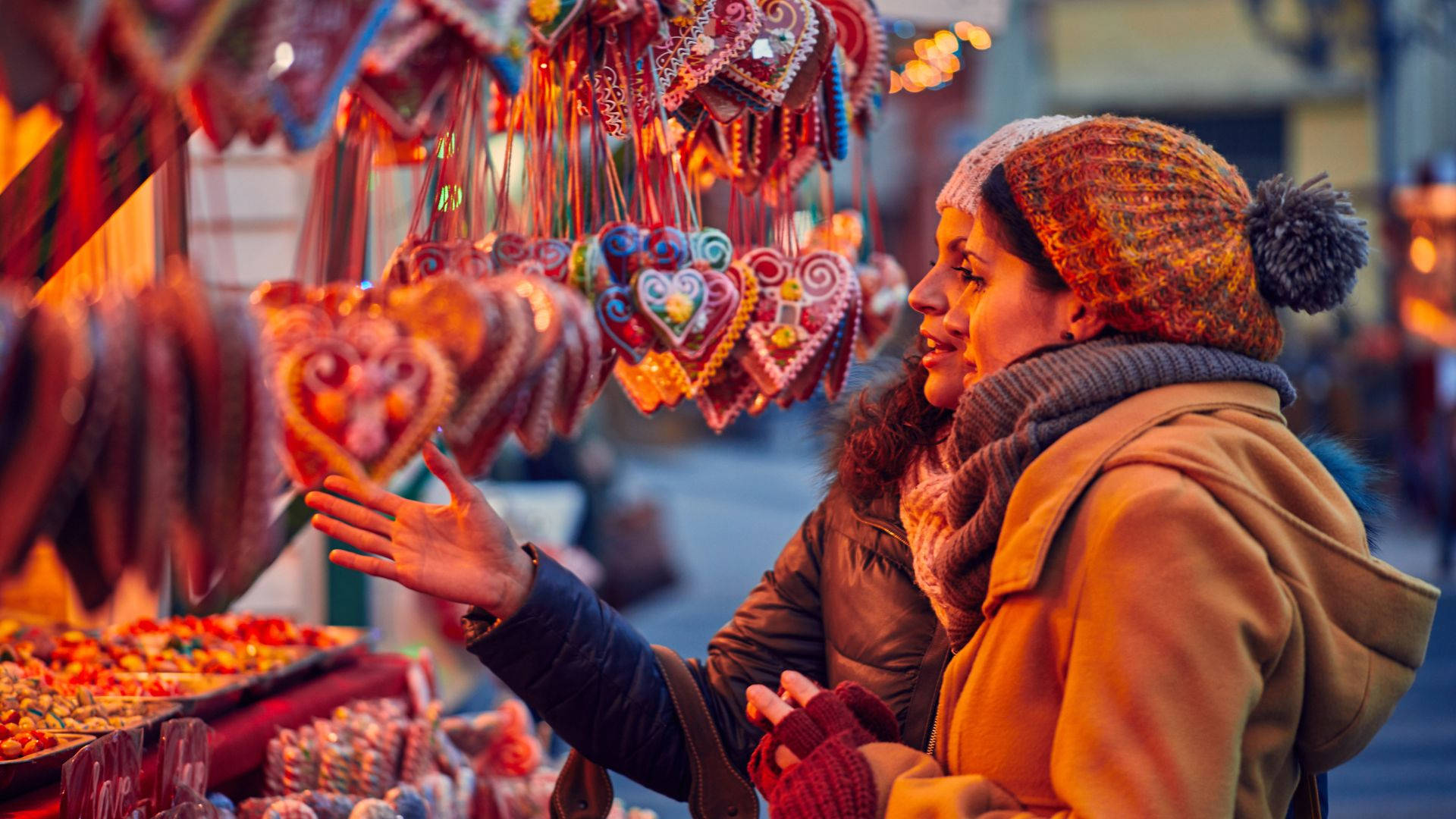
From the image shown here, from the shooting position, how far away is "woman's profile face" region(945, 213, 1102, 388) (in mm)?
1351

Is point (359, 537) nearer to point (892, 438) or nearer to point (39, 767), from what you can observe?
point (39, 767)

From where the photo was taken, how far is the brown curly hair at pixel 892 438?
1.61 meters

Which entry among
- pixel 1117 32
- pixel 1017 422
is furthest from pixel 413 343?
pixel 1117 32

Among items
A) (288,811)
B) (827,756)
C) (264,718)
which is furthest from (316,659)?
(827,756)

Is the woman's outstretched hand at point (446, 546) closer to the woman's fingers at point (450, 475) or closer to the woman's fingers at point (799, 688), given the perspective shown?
the woman's fingers at point (450, 475)

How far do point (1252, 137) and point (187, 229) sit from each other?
1533 centimetres

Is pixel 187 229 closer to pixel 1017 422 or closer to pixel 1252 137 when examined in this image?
pixel 1017 422

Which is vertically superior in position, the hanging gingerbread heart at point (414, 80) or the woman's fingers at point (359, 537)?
the hanging gingerbread heart at point (414, 80)

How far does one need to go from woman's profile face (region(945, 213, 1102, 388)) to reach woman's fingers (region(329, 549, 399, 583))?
0.65 meters

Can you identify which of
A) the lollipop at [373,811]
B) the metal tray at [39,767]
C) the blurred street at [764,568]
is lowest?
the blurred street at [764,568]

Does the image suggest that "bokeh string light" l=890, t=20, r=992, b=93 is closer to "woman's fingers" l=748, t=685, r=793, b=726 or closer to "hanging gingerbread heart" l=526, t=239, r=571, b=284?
"hanging gingerbread heart" l=526, t=239, r=571, b=284

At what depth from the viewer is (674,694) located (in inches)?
65.5

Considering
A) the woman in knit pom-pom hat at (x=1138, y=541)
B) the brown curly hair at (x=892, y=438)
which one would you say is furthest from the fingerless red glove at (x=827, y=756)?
the brown curly hair at (x=892, y=438)

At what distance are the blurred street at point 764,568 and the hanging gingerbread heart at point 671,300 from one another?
384 millimetres
